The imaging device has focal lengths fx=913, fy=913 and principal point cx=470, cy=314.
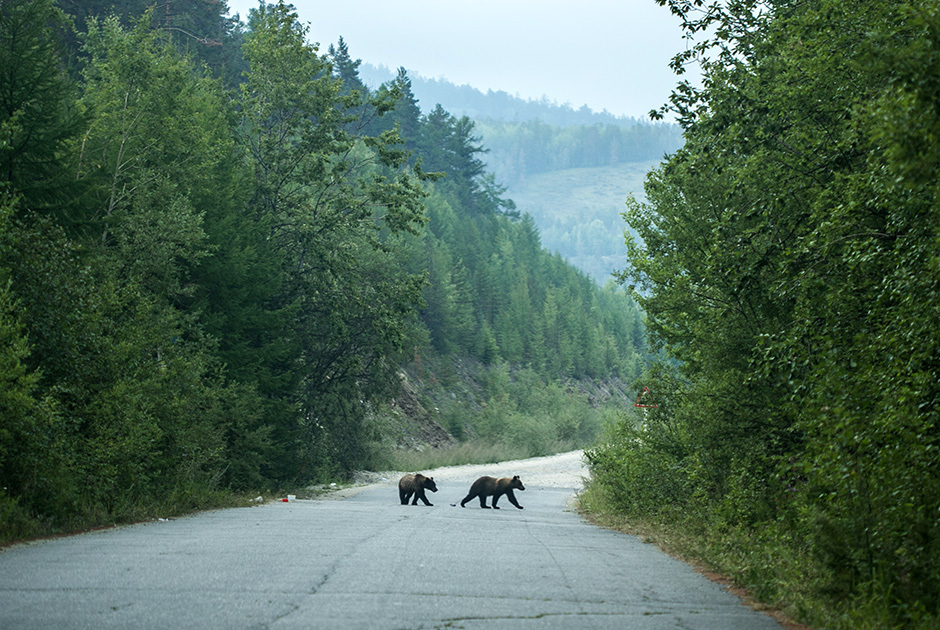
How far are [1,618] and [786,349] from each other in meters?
8.16

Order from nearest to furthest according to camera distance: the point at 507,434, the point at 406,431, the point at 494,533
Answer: the point at 494,533
the point at 406,431
the point at 507,434

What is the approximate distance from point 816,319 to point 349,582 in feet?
19.6

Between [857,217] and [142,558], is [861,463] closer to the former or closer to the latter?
[857,217]

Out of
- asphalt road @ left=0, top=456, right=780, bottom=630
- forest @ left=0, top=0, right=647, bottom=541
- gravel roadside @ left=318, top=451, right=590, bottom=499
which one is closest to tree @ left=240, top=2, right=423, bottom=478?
forest @ left=0, top=0, right=647, bottom=541

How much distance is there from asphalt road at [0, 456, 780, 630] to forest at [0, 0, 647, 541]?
2.70 meters

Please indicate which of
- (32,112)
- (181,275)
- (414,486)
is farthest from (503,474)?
(32,112)

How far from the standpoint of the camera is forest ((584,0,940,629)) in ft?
25.6

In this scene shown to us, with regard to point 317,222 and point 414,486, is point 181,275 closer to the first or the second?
point 317,222

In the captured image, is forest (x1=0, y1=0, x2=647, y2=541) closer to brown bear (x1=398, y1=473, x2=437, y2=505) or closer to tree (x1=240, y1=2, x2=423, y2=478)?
tree (x1=240, y1=2, x2=423, y2=478)

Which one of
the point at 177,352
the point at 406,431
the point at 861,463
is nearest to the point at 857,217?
the point at 861,463

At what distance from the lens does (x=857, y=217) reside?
10.2m

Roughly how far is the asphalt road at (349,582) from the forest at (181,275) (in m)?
2.70

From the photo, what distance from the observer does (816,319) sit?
10.5m

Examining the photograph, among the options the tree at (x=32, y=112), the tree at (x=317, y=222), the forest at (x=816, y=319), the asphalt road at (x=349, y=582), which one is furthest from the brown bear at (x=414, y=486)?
the tree at (x=32, y=112)
